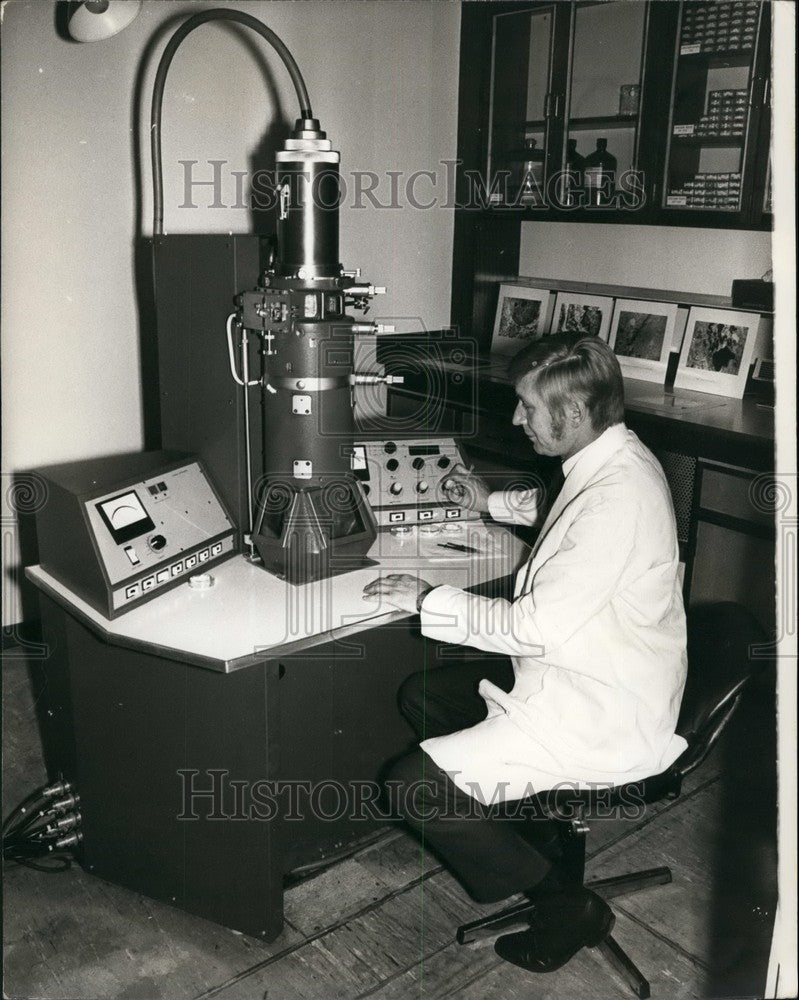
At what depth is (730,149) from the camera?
2.87m

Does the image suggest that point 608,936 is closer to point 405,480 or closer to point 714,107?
point 405,480

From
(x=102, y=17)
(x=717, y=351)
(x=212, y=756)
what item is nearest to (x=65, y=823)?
(x=212, y=756)

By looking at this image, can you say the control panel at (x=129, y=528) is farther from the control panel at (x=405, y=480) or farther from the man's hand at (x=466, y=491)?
the man's hand at (x=466, y=491)

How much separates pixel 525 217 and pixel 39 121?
172 centimetres

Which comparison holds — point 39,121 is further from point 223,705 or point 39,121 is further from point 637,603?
point 637,603

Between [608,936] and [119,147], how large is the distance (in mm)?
2651

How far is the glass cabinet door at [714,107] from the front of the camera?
2.75 metres

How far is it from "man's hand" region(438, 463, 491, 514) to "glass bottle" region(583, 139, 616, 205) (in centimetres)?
143

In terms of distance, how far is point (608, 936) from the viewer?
190cm

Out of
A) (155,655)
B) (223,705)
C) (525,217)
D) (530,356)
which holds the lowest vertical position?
(223,705)

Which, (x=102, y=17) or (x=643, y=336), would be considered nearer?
(x=102, y=17)

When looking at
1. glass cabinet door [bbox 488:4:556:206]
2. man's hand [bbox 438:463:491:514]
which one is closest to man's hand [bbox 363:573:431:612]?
man's hand [bbox 438:463:491:514]

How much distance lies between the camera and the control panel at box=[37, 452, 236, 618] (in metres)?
1.78

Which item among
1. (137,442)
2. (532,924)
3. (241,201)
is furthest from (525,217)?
(532,924)
